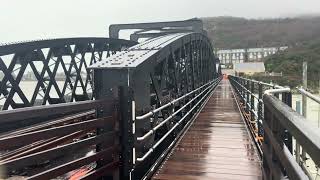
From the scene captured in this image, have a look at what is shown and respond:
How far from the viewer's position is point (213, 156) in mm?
6918

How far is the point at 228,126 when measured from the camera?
10.6m

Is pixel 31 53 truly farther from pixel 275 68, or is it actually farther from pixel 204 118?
pixel 275 68

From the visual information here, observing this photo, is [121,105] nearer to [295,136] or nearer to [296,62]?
[295,136]

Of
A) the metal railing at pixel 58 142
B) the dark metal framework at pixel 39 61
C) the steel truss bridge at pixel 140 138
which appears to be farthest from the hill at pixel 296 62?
the metal railing at pixel 58 142

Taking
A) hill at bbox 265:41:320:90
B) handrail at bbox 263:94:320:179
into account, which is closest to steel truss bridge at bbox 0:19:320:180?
handrail at bbox 263:94:320:179

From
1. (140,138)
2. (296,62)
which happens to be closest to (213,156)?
(140,138)

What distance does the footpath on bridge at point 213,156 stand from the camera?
18.6ft

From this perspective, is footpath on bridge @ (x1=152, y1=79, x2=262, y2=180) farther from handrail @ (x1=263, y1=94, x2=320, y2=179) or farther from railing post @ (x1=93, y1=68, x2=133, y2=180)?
handrail @ (x1=263, y1=94, x2=320, y2=179)

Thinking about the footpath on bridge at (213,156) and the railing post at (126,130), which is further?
the footpath on bridge at (213,156)

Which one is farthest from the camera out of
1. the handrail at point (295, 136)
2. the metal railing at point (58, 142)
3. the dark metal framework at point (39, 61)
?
the dark metal framework at point (39, 61)

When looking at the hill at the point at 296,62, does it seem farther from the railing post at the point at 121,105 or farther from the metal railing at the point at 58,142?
the metal railing at the point at 58,142

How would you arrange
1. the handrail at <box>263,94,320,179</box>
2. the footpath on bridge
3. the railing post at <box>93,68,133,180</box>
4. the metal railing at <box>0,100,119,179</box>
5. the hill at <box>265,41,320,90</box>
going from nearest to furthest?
the handrail at <box>263,94,320,179</box> → the metal railing at <box>0,100,119,179</box> → the railing post at <box>93,68,133,180</box> → the footpath on bridge → the hill at <box>265,41,320,90</box>

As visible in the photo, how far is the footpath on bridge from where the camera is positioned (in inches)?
224

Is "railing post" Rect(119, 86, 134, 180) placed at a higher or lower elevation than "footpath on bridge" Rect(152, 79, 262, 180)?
higher
